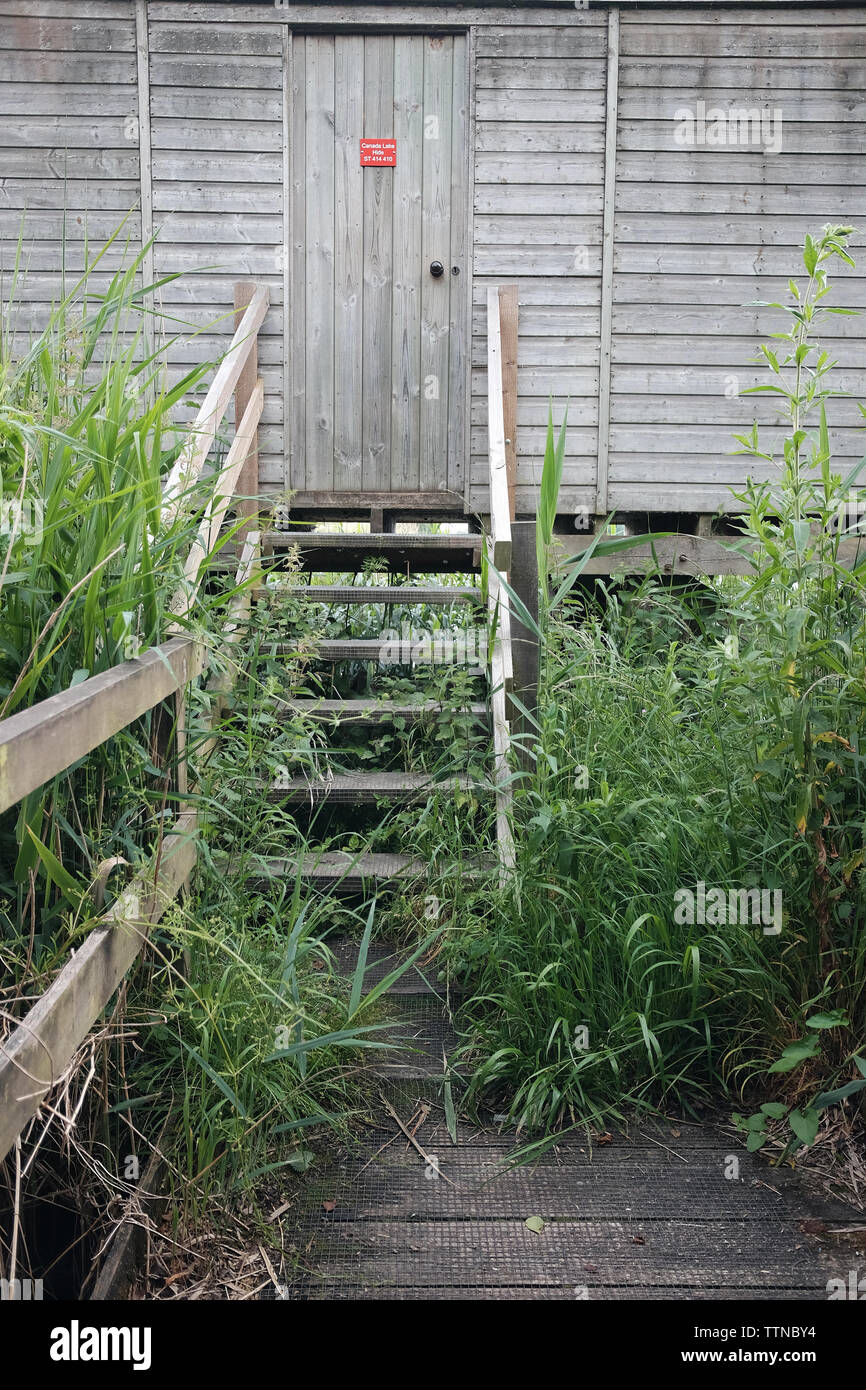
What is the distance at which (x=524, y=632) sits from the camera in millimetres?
3334

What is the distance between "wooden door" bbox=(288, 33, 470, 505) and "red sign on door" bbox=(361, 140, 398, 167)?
1.1 inches

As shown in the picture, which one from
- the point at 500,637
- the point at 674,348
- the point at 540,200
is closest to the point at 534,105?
the point at 540,200

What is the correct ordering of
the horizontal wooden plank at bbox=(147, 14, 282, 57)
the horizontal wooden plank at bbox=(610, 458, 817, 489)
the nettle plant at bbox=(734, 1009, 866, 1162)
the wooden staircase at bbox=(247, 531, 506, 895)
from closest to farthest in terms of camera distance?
1. the nettle plant at bbox=(734, 1009, 866, 1162)
2. the wooden staircase at bbox=(247, 531, 506, 895)
3. the horizontal wooden plank at bbox=(147, 14, 282, 57)
4. the horizontal wooden plank at bbox=(610, 458, 817, 489)

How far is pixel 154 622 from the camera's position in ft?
7.22

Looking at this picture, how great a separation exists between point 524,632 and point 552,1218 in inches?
66.2

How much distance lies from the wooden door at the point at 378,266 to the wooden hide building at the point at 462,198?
0.04ft

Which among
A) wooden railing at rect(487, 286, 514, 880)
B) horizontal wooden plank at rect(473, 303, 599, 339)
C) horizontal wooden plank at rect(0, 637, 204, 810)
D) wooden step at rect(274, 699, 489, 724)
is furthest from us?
horizontal wooden plank at rect(473, 303, 599, 339)

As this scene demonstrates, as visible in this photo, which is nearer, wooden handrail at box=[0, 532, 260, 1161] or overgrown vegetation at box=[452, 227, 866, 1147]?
wooden handrail at box=[0, 532, 260, 1161]

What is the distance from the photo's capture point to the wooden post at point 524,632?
326 cm

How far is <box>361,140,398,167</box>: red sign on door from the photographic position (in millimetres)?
5723

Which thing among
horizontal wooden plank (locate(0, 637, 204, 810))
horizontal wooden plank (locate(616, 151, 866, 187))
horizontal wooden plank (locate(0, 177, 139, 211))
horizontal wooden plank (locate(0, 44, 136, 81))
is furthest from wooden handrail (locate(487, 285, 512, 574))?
horizontal wooden plank (locate(0, 44, 136, 81))

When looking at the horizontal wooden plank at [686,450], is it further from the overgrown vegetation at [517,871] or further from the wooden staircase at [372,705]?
the overgrown vegetation at [517,871]

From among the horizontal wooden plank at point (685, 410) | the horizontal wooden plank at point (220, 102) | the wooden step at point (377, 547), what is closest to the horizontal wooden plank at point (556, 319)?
the horizontal wooden plank at point (685, 410)

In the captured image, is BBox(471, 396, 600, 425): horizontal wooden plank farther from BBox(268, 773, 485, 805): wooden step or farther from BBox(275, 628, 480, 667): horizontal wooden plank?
BBox(268, 773, 485, 805): wooden step
